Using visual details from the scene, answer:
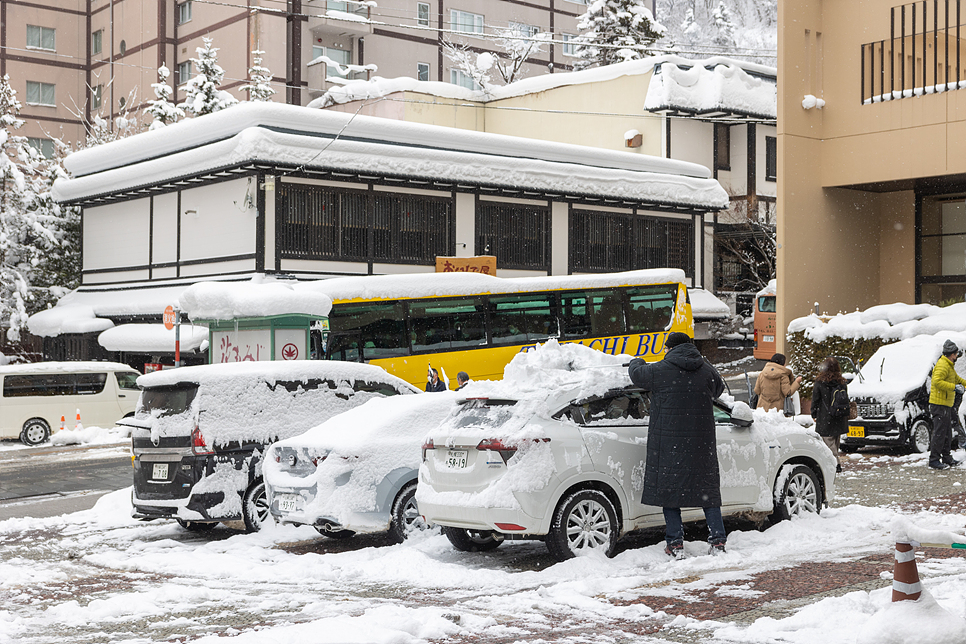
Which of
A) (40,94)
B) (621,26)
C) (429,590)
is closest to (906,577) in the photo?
(429,590)

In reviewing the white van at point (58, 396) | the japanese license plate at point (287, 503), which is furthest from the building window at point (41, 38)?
the japanese license plate at point (287, 503)

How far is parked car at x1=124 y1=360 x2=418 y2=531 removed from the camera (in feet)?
37.4

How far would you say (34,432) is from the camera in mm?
25594

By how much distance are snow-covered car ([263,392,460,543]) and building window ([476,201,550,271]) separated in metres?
23.6

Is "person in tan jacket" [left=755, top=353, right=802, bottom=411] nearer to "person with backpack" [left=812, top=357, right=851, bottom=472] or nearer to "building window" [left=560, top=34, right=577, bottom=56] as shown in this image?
"person with backpack" [left=812, top=357, right=851, bottom=472]

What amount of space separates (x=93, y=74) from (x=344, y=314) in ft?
139

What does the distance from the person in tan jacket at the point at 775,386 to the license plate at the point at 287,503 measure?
8813mm

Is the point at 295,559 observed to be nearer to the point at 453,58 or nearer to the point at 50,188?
the point at 50,188

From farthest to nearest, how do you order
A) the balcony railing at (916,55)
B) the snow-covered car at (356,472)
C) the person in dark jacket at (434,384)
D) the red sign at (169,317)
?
the red sign at (169,317) → the balcony railing at (916,55) → the person in dark jacket at (434,384) → the snow-covered car at (356,472)

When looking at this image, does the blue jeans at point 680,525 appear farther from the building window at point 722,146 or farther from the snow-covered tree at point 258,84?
the snow-covered tree at point 258,84

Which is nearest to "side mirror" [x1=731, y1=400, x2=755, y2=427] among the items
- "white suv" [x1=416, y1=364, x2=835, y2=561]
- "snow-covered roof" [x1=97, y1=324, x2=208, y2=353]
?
"white suv" [x1=416, y1=364, x2=835, y2=561]

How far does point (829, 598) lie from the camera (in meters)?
7.10

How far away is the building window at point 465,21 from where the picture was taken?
55562 millimetres

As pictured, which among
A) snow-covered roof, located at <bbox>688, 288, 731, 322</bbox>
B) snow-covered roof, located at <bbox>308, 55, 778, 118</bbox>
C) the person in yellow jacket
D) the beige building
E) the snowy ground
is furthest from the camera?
snow-covered roof, located at <bbox>308, 55, 778, 118</bbox>
